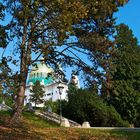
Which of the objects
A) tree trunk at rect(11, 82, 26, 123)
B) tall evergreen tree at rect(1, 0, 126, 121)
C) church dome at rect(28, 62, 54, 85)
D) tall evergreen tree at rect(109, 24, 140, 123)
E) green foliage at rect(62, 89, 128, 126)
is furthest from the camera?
tall evergreen tree at rect(109, 24, 140, 123)

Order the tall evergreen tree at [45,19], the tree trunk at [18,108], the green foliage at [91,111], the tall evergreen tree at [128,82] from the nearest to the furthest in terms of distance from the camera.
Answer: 1. the tall evergreen tree at [45,19]
2. the tree trunk at [18,108]
3. the green foliage at [91,111]
4. the tall evergreen tree at [128,82]

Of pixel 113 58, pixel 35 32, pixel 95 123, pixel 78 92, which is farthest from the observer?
pixel 78 92

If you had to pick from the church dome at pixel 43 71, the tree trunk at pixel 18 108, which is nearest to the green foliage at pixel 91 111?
the church dome at pixel 43 71

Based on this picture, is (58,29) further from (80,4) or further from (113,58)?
(113,58)

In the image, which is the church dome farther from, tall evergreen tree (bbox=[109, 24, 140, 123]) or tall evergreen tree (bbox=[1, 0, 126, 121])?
tall evergreen tree (bbox=[109, 24, 140, 123])

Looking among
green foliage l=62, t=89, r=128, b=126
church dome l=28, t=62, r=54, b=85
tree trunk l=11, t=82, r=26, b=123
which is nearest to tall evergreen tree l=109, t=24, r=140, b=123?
green foliage l=62, t=89, r=128, b=126

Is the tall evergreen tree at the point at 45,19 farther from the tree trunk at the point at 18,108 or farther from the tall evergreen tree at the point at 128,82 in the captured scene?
the tall evergreen tree at the point at 128,82

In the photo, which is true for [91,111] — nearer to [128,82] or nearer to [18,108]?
[128,82]

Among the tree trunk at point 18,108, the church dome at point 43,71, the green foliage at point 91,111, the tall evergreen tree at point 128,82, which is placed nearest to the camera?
the tree trunk at point 18,108

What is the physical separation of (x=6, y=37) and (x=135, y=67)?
113 ft

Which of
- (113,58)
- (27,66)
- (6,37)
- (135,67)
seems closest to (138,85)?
(135,67)

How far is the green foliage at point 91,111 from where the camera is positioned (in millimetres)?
46156

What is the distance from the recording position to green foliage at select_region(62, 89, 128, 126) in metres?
46.2

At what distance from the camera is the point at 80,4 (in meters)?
16.9
